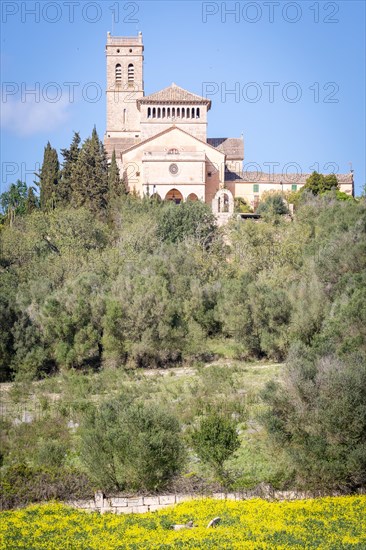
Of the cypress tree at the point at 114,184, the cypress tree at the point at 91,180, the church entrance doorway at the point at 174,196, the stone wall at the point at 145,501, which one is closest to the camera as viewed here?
the stone wall at the point at 145,501

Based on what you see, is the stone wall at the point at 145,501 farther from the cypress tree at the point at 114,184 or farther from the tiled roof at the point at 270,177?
the tiled roof at the point at 270,177

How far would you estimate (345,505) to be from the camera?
2048 cm

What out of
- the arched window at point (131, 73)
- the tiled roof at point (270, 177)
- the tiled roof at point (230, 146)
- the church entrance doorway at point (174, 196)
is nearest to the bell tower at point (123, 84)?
the arched window at point (131, 73)

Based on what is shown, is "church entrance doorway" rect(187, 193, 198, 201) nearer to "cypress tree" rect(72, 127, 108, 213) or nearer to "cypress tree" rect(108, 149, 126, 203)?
"cypress tree" rect(108, 149, 126, 203)

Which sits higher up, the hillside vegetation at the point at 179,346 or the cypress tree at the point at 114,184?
the cypress tree at the point at 114,184

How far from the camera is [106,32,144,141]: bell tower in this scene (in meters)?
67.6

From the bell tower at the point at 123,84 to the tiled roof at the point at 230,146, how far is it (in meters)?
5.50

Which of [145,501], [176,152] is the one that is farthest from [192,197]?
[145,501]

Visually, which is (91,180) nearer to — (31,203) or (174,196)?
(31,203)

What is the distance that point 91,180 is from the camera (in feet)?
176

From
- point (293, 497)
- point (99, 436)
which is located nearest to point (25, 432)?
point (99, 436)

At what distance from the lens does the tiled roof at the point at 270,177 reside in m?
60.8

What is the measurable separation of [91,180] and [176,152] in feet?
20.7

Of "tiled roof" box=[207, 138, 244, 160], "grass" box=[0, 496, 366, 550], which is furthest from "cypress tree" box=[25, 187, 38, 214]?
"grass" box=[0, 496, 366, 550]
